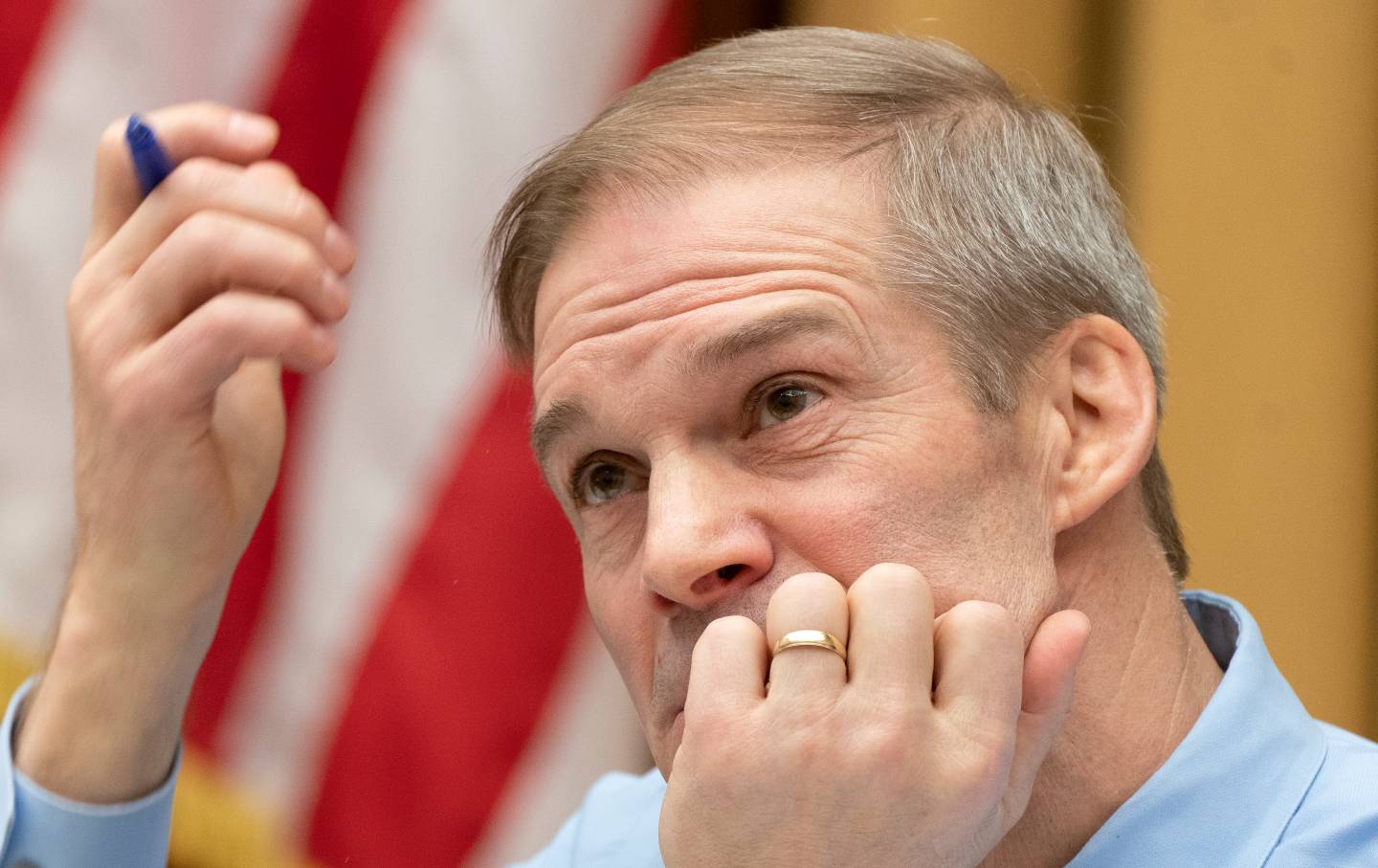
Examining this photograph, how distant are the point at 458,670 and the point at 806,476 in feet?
4.65

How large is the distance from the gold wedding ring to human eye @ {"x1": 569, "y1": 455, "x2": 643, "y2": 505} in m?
0.39

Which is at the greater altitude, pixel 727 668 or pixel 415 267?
pixel 727 668

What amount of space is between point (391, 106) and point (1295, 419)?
162 cm

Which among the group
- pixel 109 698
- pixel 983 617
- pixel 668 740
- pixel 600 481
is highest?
pixel 983 617

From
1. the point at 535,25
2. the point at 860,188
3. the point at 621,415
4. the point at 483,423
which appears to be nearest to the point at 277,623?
the point at 483,423

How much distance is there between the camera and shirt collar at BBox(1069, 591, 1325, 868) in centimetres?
133

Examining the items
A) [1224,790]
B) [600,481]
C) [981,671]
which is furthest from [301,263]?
[1224,790]

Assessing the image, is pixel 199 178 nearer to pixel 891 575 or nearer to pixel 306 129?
pixel 891 575

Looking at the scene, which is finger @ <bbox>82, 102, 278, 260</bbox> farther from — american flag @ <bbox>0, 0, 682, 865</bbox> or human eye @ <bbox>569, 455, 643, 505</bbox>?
american flag @ <bbox>0, 0, 682, 865</bbox>

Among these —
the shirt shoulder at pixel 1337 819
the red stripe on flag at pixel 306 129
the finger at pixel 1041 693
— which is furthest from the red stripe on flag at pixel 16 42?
the shirt shoulder at pixel 1337 819

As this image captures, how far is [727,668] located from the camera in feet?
3.84

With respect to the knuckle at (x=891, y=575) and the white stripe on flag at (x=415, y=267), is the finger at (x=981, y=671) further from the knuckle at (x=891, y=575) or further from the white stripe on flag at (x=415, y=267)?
the white stripe on flag at (x=415, y=267)

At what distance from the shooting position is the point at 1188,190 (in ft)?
7.60

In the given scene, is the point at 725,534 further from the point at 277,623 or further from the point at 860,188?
the point at 277,623
